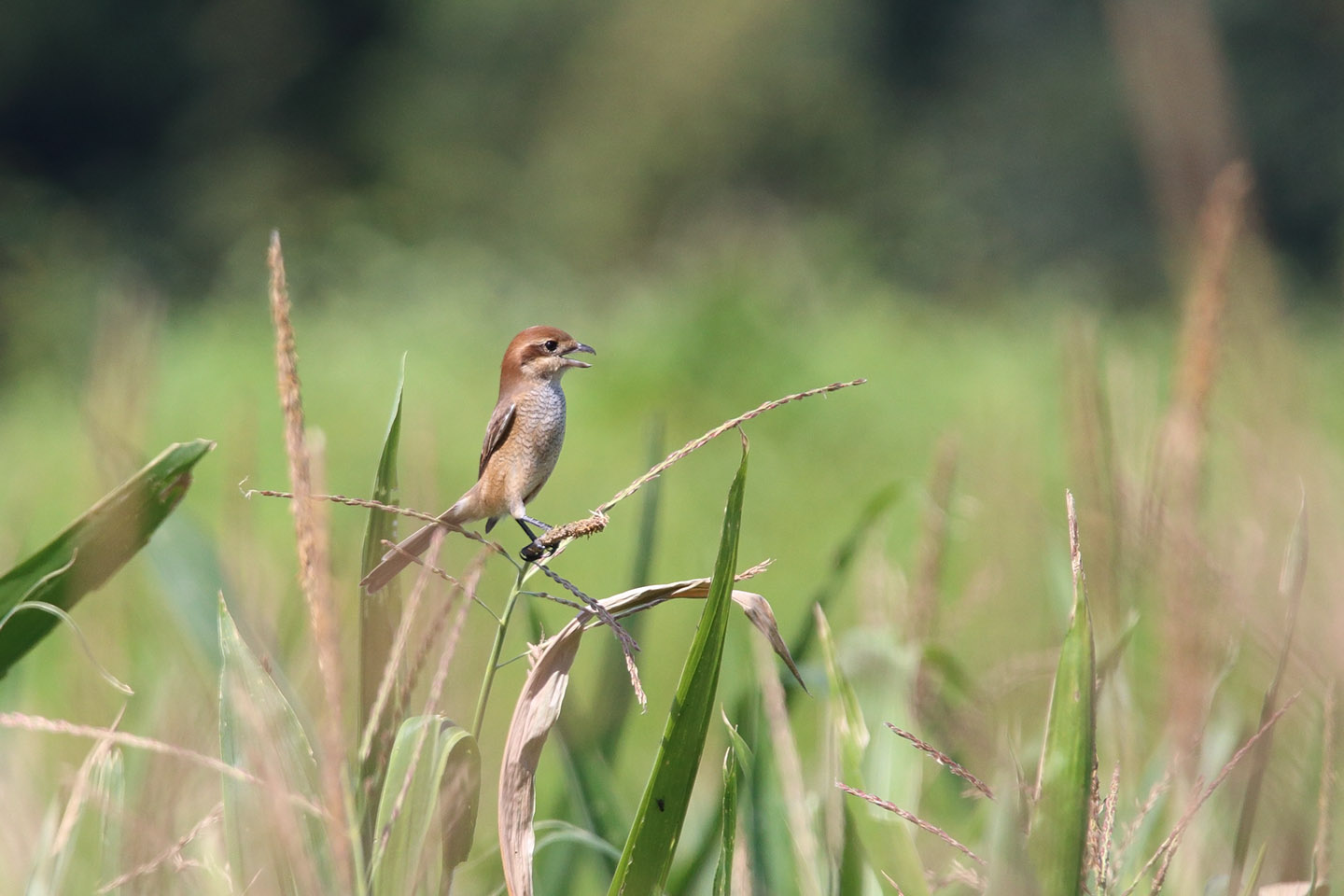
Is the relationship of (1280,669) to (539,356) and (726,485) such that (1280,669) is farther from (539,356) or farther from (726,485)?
(726,485)

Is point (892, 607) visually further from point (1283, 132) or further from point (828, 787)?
point (1283, 132)

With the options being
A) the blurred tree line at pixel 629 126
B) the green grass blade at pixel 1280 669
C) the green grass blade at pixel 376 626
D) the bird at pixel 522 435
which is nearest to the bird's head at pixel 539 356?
the bird at pixel 522 435

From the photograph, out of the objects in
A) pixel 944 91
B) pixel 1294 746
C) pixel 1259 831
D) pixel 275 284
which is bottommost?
pixel 1259 831

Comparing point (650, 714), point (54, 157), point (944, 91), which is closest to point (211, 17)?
point (54, 157)

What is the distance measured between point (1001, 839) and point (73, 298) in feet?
36.2

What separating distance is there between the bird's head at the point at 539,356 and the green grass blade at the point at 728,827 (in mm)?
329

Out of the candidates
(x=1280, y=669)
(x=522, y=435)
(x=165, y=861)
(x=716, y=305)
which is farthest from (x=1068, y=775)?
(x=716, y=305)

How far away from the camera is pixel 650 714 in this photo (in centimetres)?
413

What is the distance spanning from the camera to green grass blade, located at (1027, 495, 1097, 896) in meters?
0.82

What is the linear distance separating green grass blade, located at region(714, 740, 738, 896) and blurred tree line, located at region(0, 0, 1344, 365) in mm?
15368

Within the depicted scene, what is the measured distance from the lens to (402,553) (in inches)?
34.7

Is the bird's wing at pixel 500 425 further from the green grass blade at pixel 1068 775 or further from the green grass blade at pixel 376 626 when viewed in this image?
the green grass blade at pixel 1068 775

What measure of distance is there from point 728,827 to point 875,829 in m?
0.14

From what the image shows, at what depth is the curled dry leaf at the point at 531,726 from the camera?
90cm
